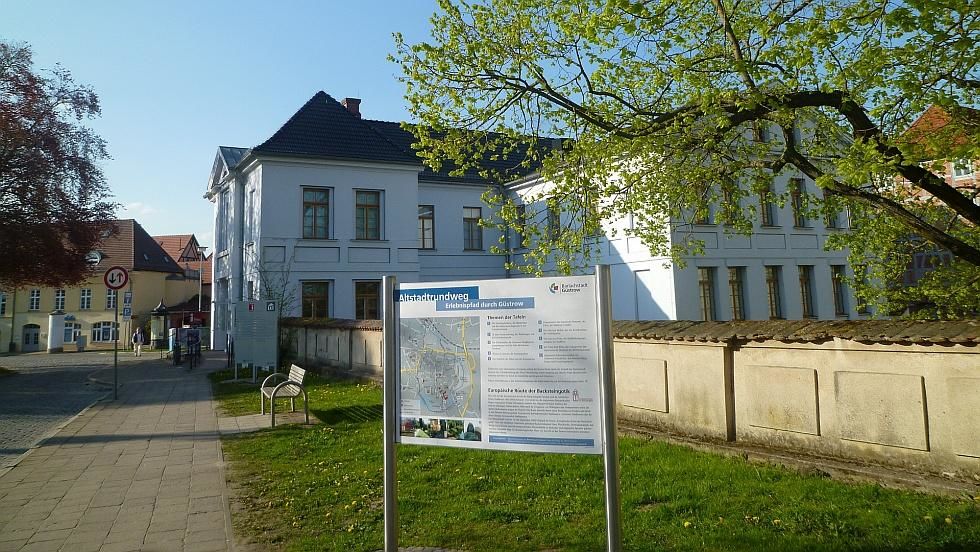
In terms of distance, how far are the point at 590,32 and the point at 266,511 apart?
22.9 feet

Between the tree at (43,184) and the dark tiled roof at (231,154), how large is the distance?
6.65 meters

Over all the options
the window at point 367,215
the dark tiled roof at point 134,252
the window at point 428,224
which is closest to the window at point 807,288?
the window at point 428,224

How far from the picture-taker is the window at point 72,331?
154 ft

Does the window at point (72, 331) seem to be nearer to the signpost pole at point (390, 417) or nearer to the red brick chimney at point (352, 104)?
the red brick chimney at point (352, 104)

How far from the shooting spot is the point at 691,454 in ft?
23.0

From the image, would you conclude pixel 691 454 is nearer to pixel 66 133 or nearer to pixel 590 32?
pixel 590 32

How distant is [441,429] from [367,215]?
2313 centimetres

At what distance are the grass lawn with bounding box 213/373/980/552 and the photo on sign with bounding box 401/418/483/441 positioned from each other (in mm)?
960

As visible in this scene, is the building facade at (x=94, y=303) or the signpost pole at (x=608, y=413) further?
the building facade at (x=94, y=303)

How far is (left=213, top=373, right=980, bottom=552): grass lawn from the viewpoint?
4.47 metres

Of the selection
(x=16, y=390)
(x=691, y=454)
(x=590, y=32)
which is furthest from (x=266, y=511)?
(x=16, y=390)

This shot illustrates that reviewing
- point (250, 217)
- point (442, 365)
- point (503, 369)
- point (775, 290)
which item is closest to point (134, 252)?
point (250, 217)

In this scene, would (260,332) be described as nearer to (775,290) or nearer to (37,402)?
(37,402)

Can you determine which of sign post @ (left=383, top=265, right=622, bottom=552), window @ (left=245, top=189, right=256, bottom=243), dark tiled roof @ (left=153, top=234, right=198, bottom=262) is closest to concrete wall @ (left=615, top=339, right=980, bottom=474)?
sign post @ (left=383, top=265, right=622, bottom=552)
